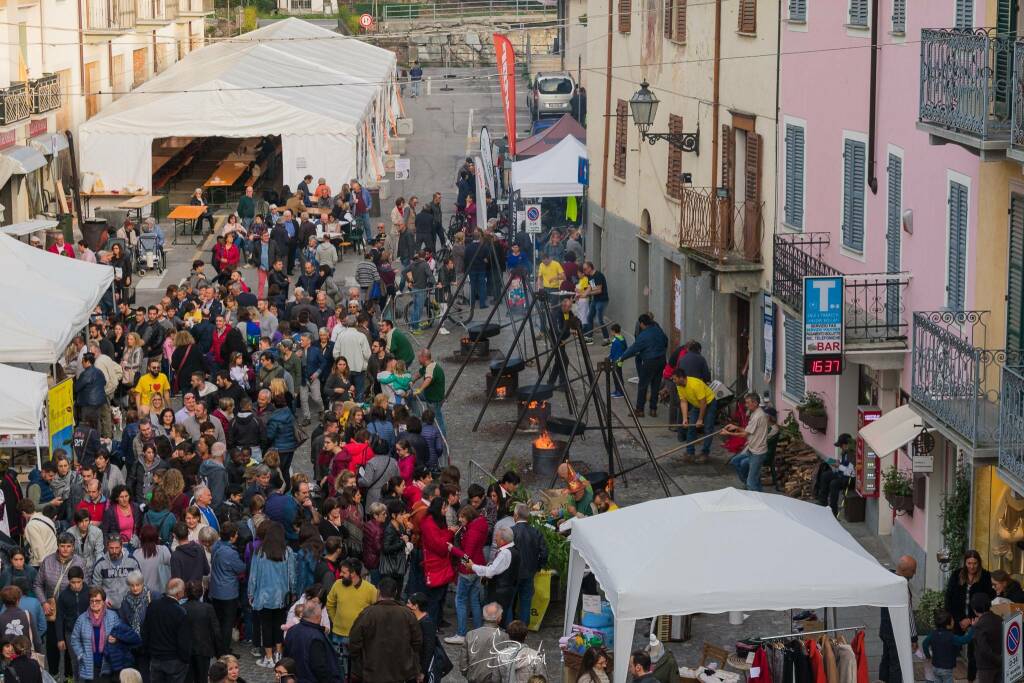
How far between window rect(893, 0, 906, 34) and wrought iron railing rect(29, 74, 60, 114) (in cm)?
2562

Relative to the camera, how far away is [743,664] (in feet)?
50.5

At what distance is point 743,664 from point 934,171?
652cm

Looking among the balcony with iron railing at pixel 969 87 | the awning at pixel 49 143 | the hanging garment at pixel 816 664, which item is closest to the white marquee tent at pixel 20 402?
the hanging garment at pixel 816 664

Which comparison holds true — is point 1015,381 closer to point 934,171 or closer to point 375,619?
point 934,171

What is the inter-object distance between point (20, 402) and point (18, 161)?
20737 mm

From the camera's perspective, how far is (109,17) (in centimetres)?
5266

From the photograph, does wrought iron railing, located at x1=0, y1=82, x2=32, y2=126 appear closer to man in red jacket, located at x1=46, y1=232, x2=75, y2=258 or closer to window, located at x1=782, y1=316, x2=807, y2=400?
man in red jacket, located at x1=46, y1=232, x2=75, y2=258

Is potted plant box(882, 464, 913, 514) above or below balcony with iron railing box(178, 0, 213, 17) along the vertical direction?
below

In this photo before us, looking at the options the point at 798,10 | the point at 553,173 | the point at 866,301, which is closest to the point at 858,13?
the point at 798,10

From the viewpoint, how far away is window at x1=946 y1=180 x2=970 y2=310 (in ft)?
60.0

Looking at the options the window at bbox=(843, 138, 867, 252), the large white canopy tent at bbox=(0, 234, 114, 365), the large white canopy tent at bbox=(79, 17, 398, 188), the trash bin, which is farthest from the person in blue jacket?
the large white canopy tent at bbox=(79, 17, 398, 188)

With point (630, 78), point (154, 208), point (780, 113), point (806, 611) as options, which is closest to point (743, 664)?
point (806, 611)

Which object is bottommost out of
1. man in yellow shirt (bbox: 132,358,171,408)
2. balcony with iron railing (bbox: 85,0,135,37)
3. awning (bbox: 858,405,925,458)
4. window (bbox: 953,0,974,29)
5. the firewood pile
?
the firewood pile

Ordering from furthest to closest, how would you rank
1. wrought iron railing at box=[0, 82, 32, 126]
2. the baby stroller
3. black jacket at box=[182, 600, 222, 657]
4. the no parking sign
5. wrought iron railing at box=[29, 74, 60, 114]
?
wrought iron railing at box=[29, 74, 60, 114] < wrought iron railing at box=[0, 82, 32, 126] < the baby stroller < black jacket at box=[182, 600, 222, 657] < the no parking sign
